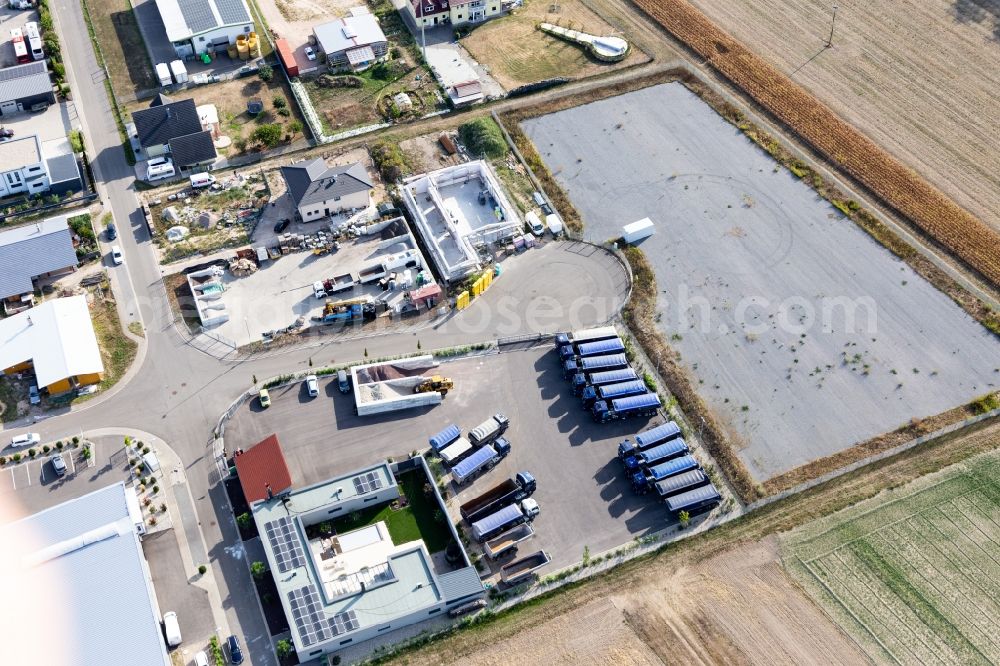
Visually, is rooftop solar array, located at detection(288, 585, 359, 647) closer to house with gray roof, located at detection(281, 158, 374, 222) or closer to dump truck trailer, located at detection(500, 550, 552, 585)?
dump truck trailer, located at detection(500, 550, 552, 585)

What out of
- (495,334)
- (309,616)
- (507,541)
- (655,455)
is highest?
(495,334)

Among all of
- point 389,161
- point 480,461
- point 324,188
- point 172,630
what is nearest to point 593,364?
point 480,461

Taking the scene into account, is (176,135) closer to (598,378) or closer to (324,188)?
(324,188)

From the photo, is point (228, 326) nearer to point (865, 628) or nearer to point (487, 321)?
point (487, 321)

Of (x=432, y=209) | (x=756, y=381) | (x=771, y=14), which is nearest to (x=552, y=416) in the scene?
(x=756, y=381)

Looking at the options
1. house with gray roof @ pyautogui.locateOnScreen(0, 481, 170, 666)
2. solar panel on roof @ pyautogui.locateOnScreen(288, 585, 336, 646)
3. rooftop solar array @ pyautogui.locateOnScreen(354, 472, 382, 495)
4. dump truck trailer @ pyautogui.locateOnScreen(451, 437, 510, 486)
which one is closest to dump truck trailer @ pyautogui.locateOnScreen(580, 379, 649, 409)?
dump truck trailer @ pyautogui.locateOnScreen(451, 437, 510, 486)
